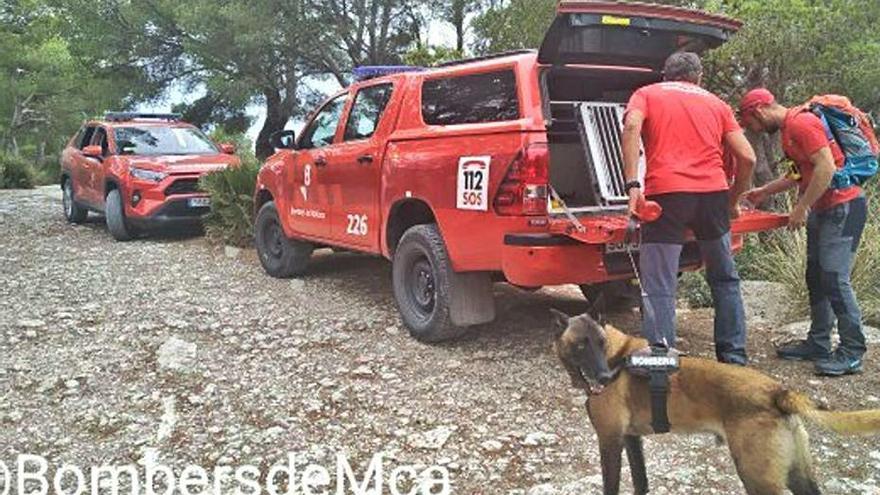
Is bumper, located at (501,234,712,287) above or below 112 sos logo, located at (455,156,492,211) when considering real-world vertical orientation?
below

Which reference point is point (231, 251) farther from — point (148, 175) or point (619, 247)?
point (619, 247)

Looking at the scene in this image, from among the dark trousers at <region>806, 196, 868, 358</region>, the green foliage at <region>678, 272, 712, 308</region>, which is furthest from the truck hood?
the dark trousers at <region>806, 196, 868, 358</region>

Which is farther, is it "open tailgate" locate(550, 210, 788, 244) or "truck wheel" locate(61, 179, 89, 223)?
"truck wheel" locate(61, 179, 89, 223)

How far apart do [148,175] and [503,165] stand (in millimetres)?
6991

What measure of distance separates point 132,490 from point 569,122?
3.60m

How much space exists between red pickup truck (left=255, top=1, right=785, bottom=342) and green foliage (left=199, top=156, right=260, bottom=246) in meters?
3.47

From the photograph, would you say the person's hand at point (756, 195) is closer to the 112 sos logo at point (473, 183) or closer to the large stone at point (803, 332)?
the large stone at point (803, 332)

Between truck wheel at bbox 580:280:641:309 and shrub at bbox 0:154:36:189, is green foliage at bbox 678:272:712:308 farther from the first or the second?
shrub at bbox 0:154:36:189

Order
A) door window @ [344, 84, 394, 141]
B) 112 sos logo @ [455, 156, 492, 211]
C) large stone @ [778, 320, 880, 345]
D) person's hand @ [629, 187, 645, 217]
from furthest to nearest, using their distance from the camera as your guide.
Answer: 1. door window @ [344, 84, 394, 141]
2. large stone @ [778, 320, 880, 345]
3. 112 sos logo @ [455, 156, 492, 211]
4. person's hand @ [629, 187, 645, 217]

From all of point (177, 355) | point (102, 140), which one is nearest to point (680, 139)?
point (177, 355)

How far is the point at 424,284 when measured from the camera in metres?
5.62

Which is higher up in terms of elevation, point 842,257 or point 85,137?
point 85,137

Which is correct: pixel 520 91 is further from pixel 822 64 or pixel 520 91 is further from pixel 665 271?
pixel 822 64

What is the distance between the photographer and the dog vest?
294 centimetres
